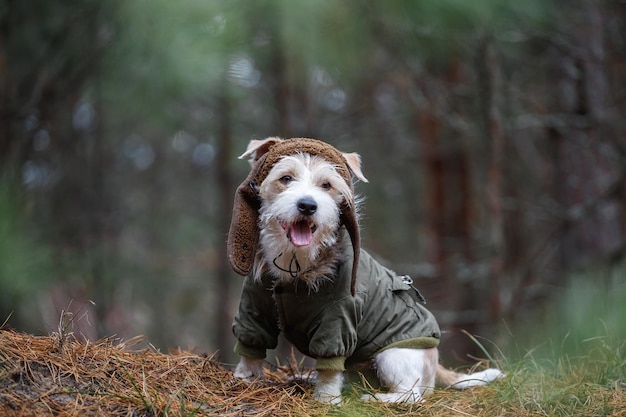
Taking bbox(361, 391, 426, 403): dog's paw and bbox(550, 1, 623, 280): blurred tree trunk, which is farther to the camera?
bbox(550, 1, 623, 280): blurred tree trunk

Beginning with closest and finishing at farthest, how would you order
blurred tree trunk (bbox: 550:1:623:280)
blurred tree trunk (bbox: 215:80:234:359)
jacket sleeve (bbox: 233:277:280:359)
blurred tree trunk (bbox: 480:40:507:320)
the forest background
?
jacket sleeve (bbox: 233:277:280:359), the forest background, blurred tree trunk (bbox: 480:40:507:320), blurred tree trunk (bbox: 550:1:623:280), blurred tree trunk (bbox: 215:80:234:359)

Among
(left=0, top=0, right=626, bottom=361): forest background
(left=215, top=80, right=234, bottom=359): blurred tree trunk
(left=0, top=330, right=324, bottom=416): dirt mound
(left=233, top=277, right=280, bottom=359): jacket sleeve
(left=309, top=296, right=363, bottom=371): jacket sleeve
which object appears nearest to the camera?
(left=0, top=330, right=324, bottom=416): dirt mound

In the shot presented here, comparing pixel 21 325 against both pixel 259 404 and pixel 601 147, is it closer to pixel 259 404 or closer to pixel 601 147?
pixel 259 404

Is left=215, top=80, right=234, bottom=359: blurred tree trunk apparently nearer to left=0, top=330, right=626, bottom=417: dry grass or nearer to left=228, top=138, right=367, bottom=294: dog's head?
left=228, top=138, right=367, bottom=294: dog's head

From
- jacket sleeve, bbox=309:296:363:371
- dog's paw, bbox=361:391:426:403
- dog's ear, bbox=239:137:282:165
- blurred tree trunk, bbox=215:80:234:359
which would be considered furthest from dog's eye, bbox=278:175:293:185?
blurred tree trunk, bbox=215:80:234:359

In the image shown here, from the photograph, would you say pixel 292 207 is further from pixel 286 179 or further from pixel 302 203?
pixel 286 179

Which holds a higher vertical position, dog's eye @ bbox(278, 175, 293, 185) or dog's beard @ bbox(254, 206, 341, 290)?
dog's eye @ bbox(278, 175, 293, 185)

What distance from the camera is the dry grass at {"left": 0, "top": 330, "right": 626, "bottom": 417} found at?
8.21ft

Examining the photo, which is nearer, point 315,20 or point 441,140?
point 315,20

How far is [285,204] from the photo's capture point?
10.1 ft

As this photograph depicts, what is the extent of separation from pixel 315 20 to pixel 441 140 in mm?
4933

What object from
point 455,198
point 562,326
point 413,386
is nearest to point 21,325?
point 413,386

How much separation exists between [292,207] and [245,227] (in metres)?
0.30

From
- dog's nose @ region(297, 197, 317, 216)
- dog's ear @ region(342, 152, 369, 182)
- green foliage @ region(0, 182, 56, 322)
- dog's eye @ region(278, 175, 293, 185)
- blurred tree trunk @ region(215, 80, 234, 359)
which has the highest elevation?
dog's ear @ region(342, 152, 369, 182)
